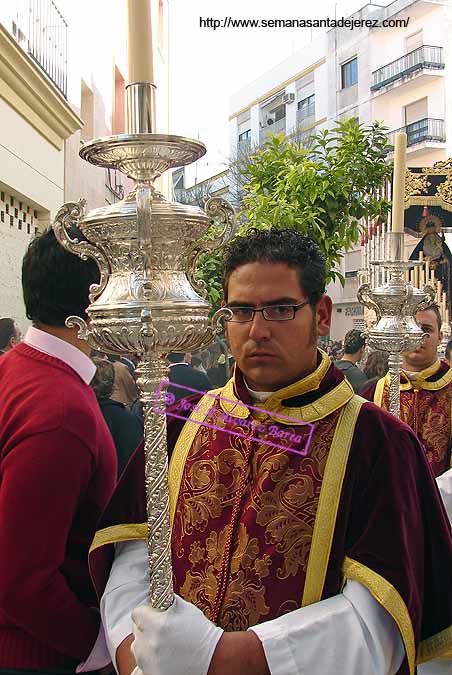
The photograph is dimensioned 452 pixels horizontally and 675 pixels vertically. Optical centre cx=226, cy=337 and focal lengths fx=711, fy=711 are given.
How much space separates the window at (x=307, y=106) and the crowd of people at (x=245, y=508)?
15.3 metres

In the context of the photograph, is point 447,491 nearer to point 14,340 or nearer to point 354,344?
point 14,340

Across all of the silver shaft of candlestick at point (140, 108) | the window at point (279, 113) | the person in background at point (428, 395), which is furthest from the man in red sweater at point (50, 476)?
the window at point (279, 113)

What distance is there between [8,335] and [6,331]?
0.08ft

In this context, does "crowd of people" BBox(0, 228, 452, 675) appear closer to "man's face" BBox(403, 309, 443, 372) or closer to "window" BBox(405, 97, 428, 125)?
"man's face" BBox(403, 309, 443, 372)

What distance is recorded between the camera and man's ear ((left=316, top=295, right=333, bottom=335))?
1674 millimetres

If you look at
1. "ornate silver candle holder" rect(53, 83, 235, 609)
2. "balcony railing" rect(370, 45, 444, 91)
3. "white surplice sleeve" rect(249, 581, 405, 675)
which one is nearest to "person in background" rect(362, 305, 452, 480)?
"white surplice sleeve" rect(249, 581, 405, 675)

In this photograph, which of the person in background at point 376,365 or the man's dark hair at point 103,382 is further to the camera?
the person in background at point 376,365

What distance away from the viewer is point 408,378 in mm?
3625

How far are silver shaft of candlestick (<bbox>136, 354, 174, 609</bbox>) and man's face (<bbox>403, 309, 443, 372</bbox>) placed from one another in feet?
8.55

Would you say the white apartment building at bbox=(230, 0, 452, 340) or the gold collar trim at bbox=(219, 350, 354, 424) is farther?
the white apartment building at bbox=(230, 0, 452, 340)

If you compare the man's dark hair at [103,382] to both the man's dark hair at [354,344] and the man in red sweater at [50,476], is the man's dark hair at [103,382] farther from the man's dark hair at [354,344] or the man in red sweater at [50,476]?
the man's dark hair at [354,344]

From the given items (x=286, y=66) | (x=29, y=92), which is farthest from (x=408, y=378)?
(x=286, y=66)

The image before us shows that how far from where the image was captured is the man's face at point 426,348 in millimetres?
3557

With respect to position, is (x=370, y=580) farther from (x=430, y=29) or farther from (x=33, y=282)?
(x=430, y=29)
